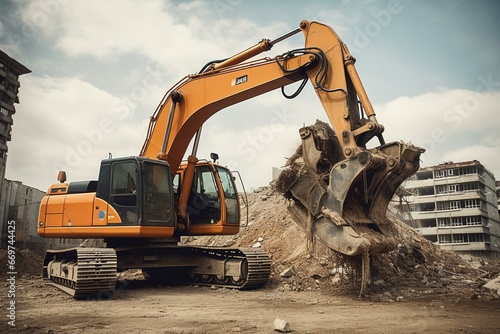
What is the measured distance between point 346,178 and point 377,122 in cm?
100

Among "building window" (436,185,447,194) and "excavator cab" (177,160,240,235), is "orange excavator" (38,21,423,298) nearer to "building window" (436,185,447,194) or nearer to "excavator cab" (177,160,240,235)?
"excavator cab" (177,160,240,235)

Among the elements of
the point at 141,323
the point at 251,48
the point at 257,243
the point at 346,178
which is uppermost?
the point at 251,48

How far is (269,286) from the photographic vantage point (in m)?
8.45

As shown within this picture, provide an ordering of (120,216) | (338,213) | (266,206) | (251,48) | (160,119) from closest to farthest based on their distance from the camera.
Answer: (338,213) < (120,216) < (251,48) < (160,119) < (266,206)

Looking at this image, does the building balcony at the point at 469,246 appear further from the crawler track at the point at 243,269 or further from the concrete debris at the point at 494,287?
the concrete debris at the point at 494,287

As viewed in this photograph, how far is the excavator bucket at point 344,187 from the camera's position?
596 cm

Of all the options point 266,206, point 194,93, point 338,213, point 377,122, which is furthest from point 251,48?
point 266,206

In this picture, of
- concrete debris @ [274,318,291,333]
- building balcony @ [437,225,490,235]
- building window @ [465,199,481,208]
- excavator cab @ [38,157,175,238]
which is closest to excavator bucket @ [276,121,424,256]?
concrete debris @ [274,318,291,333]

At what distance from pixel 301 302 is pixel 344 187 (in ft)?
6.23

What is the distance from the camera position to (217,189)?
28.6 ft

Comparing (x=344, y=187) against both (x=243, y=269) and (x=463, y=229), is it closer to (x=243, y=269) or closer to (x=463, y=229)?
(x=243, y=269)

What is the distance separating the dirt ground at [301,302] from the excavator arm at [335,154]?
74cm

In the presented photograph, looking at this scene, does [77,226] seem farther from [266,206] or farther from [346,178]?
[266,206]

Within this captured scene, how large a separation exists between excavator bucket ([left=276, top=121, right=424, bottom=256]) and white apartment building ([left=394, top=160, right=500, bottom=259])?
33.3 meters
